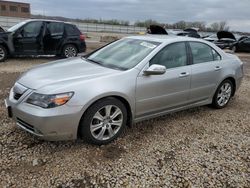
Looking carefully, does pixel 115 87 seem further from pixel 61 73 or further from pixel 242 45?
pixel 242 45

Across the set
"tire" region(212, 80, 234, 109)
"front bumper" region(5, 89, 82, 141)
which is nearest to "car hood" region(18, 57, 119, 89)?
"front bumper" region(5, 89, 82, 141)

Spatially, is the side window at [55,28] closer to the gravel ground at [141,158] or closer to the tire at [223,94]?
the gravel ground at [141,158]

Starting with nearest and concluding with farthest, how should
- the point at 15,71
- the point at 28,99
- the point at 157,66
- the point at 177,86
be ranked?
the point at 28,99
the point at 157,66
the point at 177,86
the point at 15,71

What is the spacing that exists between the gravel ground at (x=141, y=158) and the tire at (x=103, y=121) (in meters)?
0.14

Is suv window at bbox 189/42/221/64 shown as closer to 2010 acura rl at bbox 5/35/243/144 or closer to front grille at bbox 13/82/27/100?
2010 acura rl at bbox 5/35/243/144

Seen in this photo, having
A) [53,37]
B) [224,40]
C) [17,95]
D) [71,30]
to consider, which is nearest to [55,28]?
[53,37]

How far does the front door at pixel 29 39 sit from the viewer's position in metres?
9.48

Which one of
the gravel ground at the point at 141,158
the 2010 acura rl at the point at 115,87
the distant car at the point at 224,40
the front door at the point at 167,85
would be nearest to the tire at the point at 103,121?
the 2010 acura rl at the point at 115,87

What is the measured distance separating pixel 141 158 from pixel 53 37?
7.99m

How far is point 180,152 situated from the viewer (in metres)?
3.50

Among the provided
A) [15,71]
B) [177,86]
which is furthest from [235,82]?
[15,71]

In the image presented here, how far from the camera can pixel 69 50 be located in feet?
34.8

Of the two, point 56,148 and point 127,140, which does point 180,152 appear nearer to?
point 127,140

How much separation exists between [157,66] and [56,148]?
5.82ft
